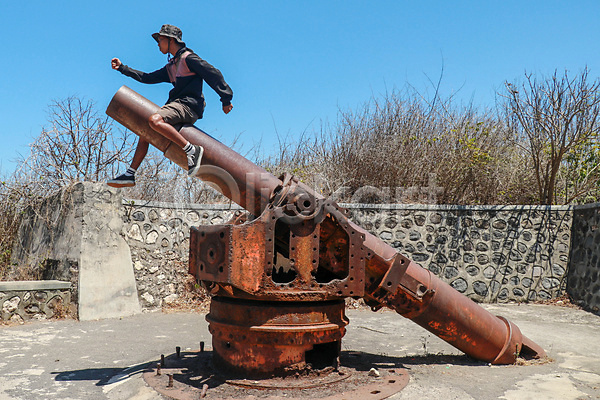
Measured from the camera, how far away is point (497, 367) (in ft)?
16.3

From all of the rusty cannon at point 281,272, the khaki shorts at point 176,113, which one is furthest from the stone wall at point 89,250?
the khaki shorts at point 176,113

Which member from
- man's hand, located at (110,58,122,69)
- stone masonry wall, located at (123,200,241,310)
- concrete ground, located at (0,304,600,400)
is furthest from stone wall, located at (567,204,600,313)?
man's hand, located at (110,58,122,69)

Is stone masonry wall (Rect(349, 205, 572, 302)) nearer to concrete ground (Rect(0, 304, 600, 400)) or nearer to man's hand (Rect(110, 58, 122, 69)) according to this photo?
concrete ground (Rect(0, 304, 600, 400))

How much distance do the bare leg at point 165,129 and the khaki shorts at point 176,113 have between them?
0.24 ft

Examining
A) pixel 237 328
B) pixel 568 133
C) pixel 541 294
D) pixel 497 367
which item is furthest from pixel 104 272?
pixel 568 133

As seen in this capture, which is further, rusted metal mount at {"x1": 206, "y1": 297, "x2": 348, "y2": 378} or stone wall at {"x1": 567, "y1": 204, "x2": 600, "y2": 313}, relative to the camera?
stone wall at {"x1": 567, "y1": 204, "x2": 600, "y2": 313}

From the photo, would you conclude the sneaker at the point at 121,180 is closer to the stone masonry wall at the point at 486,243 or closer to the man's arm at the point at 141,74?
the man's arm at the point at 141,74

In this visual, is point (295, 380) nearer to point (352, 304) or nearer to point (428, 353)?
point (428, 353)

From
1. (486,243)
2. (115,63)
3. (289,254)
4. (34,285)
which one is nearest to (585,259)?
(486,243)

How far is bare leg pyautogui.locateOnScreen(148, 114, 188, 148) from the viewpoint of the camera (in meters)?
4.14

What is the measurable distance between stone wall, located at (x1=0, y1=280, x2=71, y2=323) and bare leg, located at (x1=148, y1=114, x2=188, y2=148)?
198 inches

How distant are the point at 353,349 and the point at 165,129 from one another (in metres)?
3.39

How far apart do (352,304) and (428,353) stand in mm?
3844

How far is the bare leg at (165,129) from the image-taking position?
4.14 meters
